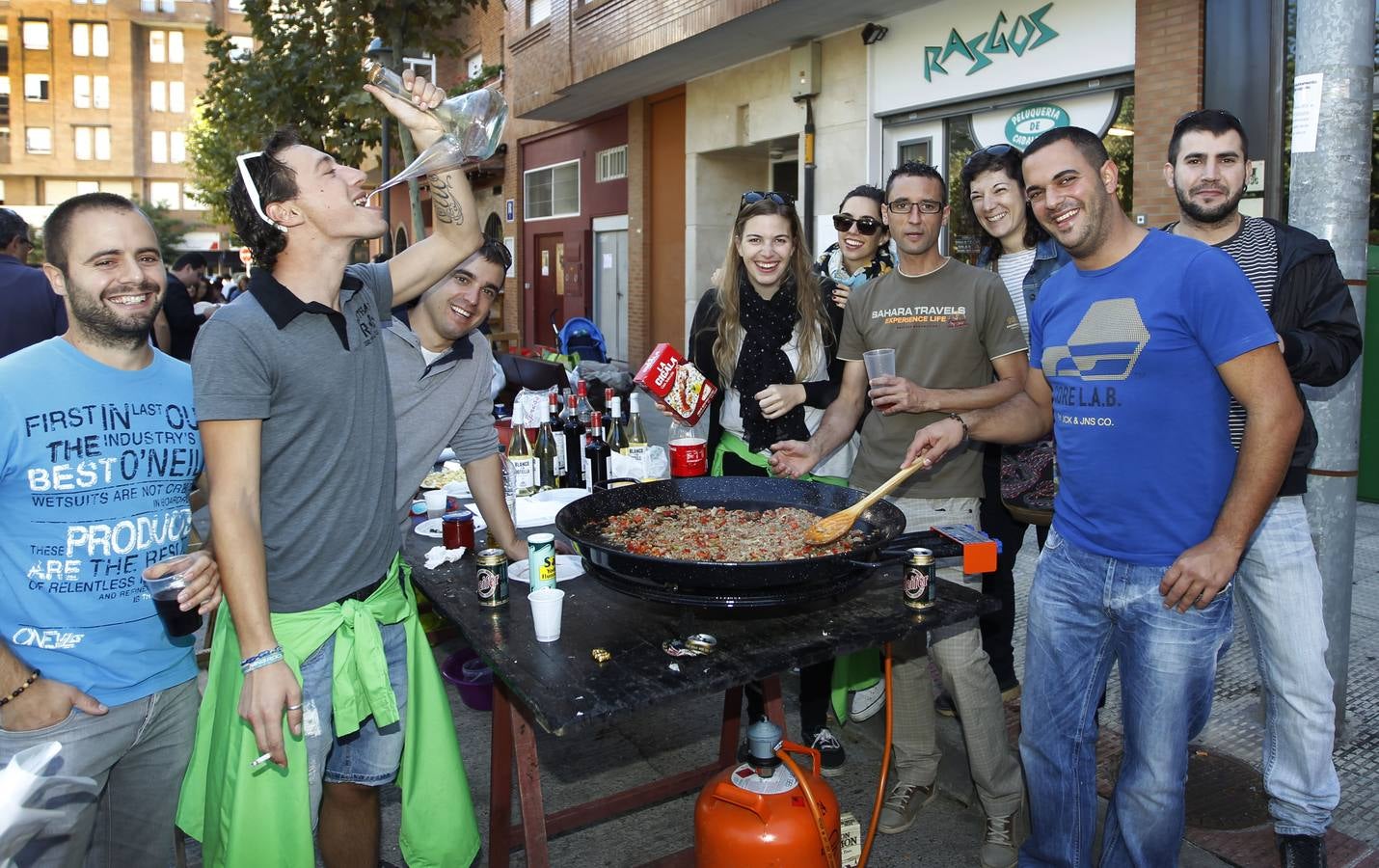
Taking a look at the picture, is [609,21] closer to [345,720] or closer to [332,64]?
[332,64]

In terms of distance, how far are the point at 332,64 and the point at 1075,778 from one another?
11454 millimetres

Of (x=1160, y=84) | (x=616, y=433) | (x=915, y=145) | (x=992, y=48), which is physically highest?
(x=992, y=48)

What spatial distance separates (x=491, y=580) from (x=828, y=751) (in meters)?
1.88

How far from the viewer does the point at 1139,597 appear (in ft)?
8.14

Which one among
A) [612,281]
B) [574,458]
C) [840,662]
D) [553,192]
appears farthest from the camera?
[553,192]

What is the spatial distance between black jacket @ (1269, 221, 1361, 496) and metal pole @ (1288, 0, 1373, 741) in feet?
1.91

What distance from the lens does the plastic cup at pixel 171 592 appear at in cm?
212

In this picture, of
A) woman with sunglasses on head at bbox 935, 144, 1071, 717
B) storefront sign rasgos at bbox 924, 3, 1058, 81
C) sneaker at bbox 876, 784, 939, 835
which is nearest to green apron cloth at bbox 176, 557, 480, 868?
sneaker at bbox 876, 784, 939, 835

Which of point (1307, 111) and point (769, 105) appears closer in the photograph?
point (1307, 111)

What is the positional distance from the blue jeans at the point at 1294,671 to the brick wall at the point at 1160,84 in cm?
515

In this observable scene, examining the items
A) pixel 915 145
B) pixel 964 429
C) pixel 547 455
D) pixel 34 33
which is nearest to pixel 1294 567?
pixel 964 429

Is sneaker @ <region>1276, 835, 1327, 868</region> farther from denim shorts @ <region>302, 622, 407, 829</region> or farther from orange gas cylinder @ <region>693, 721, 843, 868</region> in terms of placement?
denim shorts @ <region>302, 622, 407, 829</region>

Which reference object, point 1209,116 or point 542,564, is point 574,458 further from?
point 1209,116

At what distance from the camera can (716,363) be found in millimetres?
3848
